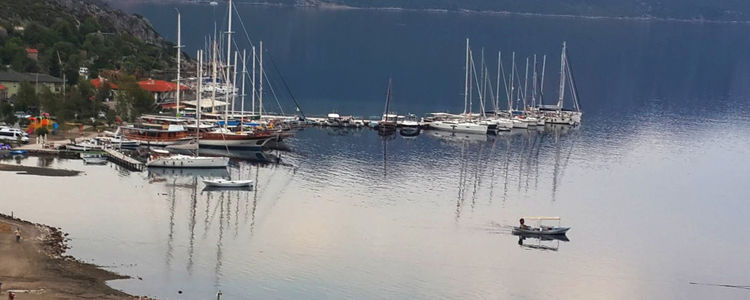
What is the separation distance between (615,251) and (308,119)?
133ft

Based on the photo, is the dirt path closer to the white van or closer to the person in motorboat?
the person in motorboat

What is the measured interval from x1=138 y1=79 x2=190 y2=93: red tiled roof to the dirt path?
1563 inches

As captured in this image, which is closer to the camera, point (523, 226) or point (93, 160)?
point (523, 226)

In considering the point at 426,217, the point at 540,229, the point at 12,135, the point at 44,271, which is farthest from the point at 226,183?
the point at 44,271

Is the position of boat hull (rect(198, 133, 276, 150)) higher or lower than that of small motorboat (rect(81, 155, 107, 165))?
higher

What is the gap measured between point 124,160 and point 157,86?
905 inches

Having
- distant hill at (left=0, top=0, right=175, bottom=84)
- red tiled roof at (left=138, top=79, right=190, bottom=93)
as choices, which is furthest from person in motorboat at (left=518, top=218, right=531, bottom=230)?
distant hill at (left=0, top=0, right=175, bottom=84)

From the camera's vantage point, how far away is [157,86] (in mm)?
87312

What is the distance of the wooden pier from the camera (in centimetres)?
6419

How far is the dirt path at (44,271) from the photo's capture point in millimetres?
39219

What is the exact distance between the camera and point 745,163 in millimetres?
83812

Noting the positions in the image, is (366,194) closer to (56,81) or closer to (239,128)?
(239,128)

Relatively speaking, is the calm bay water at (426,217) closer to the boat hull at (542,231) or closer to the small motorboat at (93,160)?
Result: the boat hull at (542,231)

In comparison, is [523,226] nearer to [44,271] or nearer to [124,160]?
[44,271]
